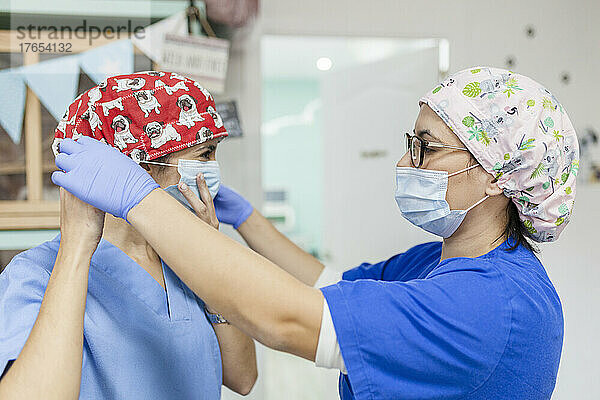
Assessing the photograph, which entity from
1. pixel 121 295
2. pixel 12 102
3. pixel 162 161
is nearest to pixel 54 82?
pixel 12 102

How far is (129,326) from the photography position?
3.44 feet

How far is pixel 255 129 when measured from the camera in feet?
8.05

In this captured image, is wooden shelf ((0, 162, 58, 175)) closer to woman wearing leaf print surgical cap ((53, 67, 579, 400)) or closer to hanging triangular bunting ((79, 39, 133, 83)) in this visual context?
hanging triangular bunting ((79, 39, 133, 83))

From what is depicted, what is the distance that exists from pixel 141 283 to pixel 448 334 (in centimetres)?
57

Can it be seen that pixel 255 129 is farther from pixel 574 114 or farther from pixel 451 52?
pixel 574 114

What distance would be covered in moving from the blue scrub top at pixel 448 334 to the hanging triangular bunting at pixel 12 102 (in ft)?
4.42

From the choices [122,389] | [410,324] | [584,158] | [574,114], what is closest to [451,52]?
[574,114]

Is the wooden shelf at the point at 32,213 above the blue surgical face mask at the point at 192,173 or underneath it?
underneath

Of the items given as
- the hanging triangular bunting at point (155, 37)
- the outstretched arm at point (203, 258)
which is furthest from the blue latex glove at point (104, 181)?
the hanging triangular bunting at point (155, 37)

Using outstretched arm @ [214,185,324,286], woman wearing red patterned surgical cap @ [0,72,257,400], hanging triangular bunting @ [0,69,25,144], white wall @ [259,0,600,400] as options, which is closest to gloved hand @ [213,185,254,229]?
outstretched arm @ [214,185,324,286]

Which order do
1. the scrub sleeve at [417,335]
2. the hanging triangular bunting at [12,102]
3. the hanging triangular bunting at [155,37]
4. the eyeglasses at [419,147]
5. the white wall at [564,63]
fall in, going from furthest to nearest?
the white wall at [564,63] → the hanging triangular bunting at [155,37] → the hanging triangular bunting at [12,102] → the eyeglasses at [419,147] → the scrub sleeve at [417,335]

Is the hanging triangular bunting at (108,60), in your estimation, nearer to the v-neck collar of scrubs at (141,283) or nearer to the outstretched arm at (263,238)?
the outstretched arm at (263,238)

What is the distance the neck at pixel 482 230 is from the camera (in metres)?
1.18

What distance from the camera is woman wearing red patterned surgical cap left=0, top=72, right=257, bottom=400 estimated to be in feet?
2.80
